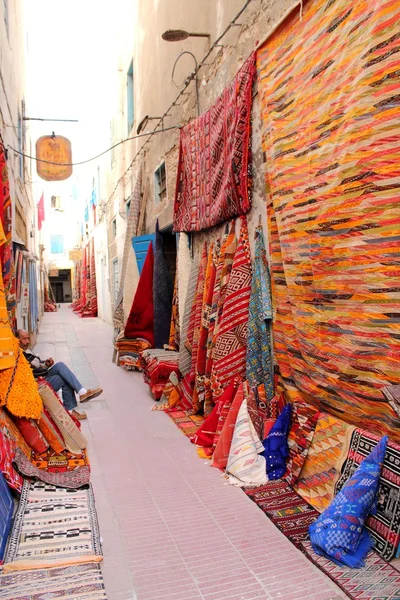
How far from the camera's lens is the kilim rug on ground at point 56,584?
2307mm

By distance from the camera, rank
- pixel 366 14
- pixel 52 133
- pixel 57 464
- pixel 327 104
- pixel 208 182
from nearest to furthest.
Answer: pixel 366 14 < pixel 327 104 < pixel 57 464 < pixel 208 182 < pixel 52 133

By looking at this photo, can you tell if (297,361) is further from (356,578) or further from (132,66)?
(132,66)

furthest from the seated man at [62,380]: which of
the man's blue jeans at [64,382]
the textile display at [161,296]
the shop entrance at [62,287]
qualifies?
Answer: the shop entrance at [62,287]

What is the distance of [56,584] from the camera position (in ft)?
7.88

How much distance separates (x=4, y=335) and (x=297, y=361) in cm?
206

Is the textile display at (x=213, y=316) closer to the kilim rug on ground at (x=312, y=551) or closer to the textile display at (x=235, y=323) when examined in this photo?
the textile display at (x=235, y=323)

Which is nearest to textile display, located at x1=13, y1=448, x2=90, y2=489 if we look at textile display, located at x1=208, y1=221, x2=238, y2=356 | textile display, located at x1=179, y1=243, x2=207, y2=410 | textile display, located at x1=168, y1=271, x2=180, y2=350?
textile display, located at x1=208, y1=221, x2=238, y2=356

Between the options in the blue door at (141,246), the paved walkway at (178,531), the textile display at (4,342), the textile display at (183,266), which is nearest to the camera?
the paved walkway at (178,531)

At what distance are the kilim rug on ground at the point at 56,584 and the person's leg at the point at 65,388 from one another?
2.83m

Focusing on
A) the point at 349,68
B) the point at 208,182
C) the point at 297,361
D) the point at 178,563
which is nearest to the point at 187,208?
the point at 208,182

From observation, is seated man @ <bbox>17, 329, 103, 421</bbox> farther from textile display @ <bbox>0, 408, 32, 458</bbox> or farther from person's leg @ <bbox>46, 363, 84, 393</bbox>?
textile display @ <bbox>0, 408, 32, 458</bbox>

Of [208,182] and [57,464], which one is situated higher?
[208,182]

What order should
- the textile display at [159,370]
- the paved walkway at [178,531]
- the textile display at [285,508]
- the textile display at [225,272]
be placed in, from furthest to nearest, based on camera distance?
the textile display at [159,370], the textile display at [225,272], the textile display at [285,508], the paved walkway at [178,531]

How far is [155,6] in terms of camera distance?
8344 millimetres
